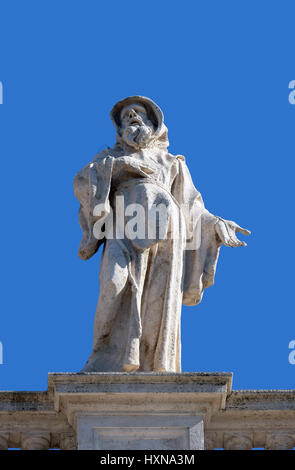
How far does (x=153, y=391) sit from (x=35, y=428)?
4.26 ft

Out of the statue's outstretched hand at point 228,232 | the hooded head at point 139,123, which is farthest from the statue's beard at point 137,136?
the statue's outstretched hand at point 228,232

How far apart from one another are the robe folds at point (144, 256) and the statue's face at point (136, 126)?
0.47ft

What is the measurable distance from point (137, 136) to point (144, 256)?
5.72 feet

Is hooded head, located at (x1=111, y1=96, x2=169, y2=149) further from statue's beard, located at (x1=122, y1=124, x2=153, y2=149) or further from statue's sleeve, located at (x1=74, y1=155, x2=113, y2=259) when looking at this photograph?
statue's sleeve, located at (x1=74, y1=155, x2=113, y2=259)

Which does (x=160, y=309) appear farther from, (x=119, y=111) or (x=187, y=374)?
(x=119, y=111)

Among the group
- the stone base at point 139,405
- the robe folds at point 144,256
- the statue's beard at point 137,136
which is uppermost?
the statue's beard at point 137,136

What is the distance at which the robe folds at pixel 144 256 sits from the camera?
54.2 ft

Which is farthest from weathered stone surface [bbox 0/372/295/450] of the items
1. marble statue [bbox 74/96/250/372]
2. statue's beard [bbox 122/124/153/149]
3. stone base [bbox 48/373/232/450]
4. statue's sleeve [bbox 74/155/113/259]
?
statue's beard [bbox 122/124/153/149]

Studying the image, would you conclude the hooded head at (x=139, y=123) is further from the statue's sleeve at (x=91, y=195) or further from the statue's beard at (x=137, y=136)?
the statue's sleeve at (x=91, y=195)

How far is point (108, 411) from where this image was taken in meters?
15.6

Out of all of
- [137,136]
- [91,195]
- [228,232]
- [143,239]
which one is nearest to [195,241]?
[228,232]

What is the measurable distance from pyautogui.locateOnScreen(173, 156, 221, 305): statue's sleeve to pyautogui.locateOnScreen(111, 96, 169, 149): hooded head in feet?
1.38
